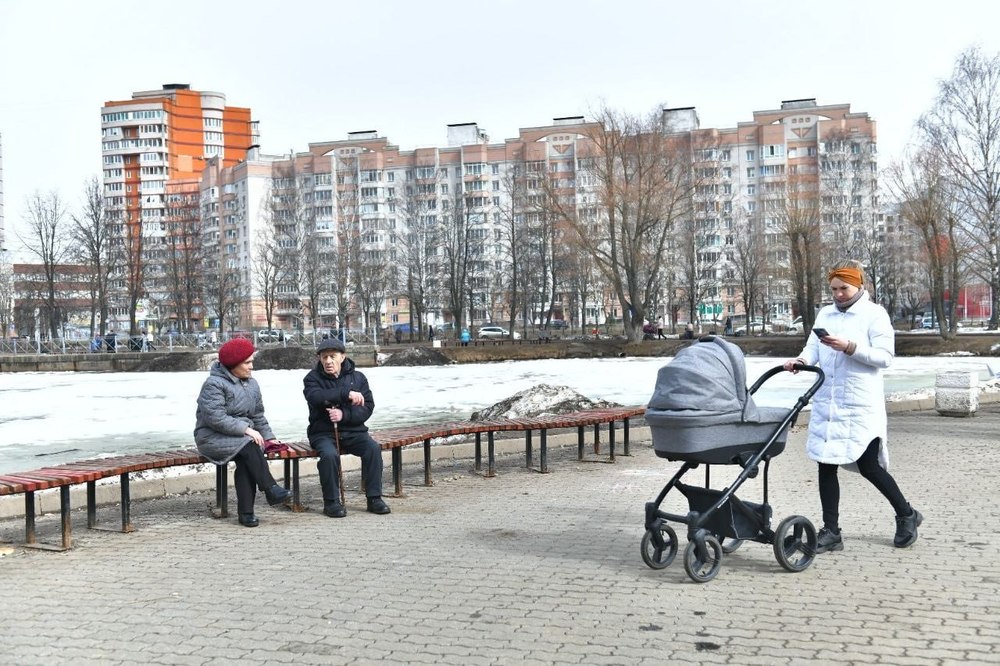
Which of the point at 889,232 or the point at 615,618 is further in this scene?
the point at 889,232

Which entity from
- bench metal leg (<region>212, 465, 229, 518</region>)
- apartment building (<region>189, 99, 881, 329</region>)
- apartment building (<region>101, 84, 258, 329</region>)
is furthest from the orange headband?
apartment building (<region>101, 84, 258, 329</region>)

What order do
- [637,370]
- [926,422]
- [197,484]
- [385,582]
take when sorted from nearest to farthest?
[385,582], [197,484], [926,422], [637,370]

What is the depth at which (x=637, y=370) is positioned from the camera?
114ft

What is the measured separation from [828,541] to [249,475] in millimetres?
4100

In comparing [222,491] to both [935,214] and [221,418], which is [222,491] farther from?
[935,214]

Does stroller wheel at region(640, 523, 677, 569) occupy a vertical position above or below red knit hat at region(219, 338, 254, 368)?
below

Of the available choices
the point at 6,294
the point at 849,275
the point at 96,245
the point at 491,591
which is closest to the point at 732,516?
the point at 491,591

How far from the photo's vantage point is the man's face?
7633mm

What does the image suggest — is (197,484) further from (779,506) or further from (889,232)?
(889,232)

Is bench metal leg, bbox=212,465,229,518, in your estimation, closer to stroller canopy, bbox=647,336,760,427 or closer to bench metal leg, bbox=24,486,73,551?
bench metal leg, bbox=24,486,73,551

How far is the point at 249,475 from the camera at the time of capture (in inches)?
281

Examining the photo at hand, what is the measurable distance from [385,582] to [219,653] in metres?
1.30

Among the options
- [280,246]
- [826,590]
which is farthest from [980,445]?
[280,246]

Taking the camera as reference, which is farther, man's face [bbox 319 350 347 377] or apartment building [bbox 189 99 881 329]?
apartment building [bbox 189 99 881 329]
